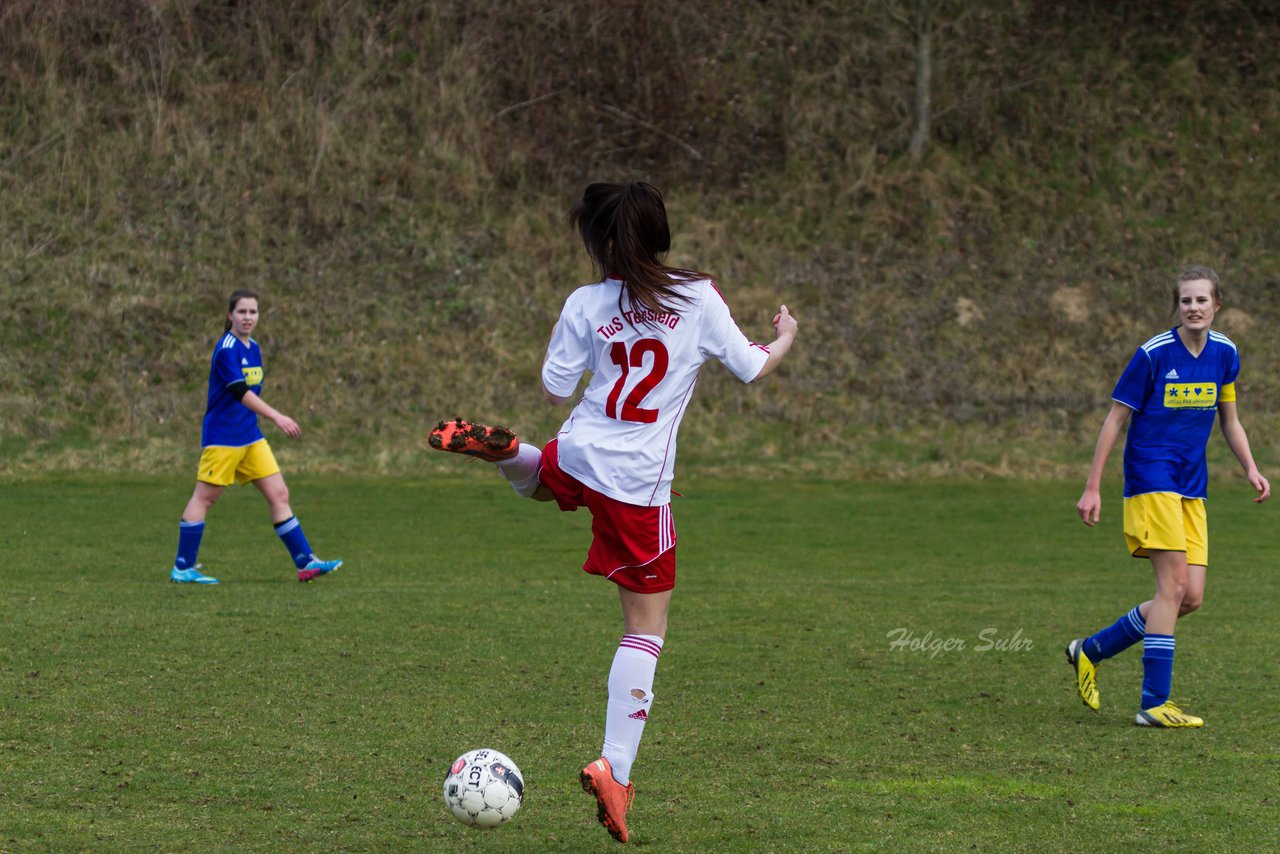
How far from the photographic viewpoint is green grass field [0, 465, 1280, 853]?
460 centimetres

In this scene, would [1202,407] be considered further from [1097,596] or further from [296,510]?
[296,510]

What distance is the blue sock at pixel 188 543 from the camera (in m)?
9.98

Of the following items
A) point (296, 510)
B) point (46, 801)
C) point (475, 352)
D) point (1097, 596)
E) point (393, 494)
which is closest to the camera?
point (46, 801)

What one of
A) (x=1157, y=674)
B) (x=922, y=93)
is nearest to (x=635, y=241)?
(x=1157, y=674)

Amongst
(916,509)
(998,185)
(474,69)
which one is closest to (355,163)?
(474,69)

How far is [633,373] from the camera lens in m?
4.59

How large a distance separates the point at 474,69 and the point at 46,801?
2222 cm

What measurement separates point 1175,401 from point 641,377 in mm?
2937

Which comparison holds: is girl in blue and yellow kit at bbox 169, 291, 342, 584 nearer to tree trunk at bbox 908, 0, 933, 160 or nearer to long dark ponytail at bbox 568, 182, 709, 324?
long dark ponytail at bbox 568, 182, 709, 324

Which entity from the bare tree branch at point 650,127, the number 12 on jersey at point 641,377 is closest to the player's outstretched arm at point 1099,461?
the number 12 on jersey at point 641,377

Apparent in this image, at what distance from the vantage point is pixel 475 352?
21344mm

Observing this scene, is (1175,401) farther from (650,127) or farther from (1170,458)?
(650,127)

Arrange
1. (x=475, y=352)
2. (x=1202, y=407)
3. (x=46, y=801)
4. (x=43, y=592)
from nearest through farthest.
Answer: (x=46, y=801) → (x=1202, y=407) → (x=43, y=592) → (x=475, y=352)

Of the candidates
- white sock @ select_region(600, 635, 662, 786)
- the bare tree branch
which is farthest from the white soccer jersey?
the bare tree branch
